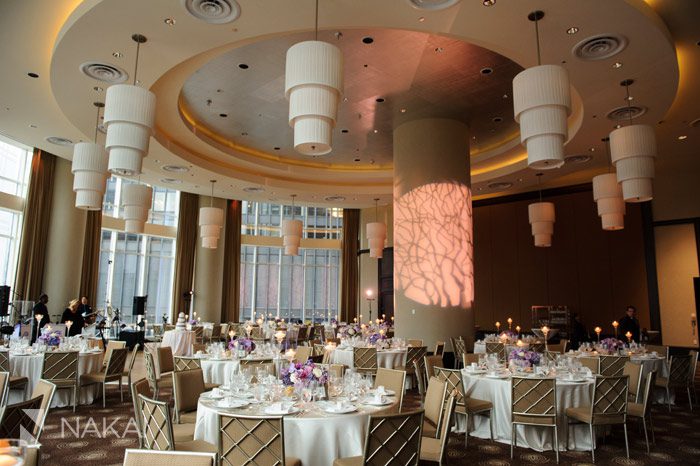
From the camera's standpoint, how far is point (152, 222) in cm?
1841

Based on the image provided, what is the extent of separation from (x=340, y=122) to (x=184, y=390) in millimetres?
7960

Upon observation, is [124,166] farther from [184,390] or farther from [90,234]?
[90,234]

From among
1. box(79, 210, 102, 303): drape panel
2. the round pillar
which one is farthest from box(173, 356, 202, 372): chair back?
box(79, 210, 102, 303): drape panel

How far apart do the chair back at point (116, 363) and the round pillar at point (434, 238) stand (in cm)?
570

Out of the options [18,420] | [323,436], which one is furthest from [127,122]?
[323,436]

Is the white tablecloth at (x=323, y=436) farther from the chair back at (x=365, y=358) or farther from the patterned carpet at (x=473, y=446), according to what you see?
the chair back at (x=365, y=358)

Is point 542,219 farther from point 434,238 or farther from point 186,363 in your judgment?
point 186,363

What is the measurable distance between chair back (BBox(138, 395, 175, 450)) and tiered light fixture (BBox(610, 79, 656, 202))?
22.6 feet

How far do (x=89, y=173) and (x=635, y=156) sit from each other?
27.6 feet

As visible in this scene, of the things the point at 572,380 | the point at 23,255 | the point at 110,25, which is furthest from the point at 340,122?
the point at 23,255

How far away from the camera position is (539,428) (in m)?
5.66

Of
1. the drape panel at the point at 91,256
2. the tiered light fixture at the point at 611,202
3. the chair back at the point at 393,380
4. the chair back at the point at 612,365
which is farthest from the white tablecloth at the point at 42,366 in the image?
the tiered light fixture at the point at 611,202

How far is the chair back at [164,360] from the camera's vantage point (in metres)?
7.99

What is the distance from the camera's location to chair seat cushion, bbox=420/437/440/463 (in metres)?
4.01
